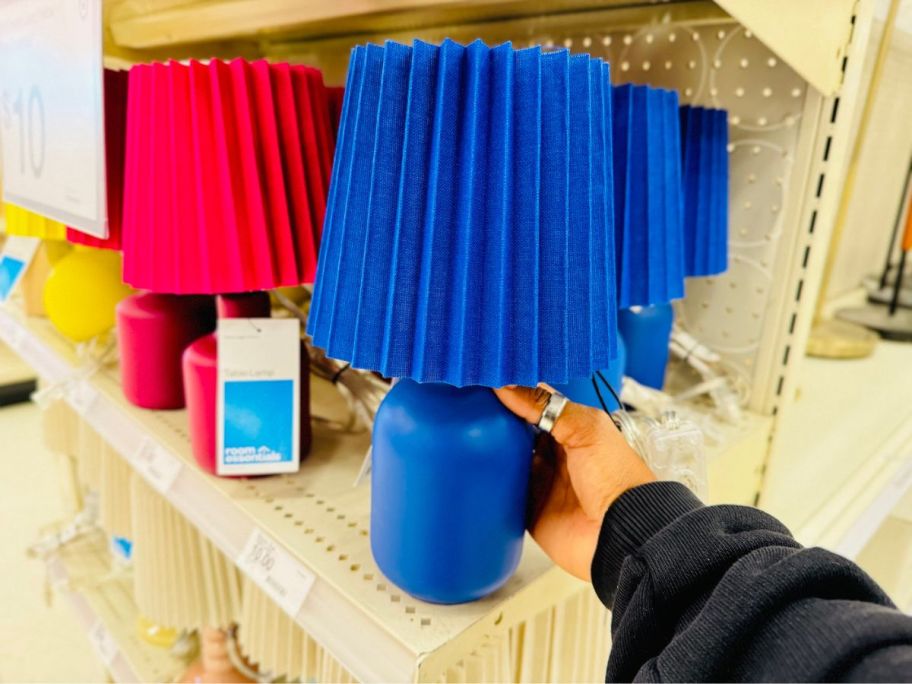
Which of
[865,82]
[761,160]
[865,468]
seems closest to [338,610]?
[761,160]

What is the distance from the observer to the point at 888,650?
0.32 metres

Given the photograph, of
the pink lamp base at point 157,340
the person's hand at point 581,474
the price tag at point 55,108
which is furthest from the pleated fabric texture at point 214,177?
the person's hand at point 581,474

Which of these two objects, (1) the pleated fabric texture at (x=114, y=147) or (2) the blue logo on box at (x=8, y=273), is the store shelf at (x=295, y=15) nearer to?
(1) the pleated fabric texture at (x=114, y=147)

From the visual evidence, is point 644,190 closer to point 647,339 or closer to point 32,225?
point 647,339

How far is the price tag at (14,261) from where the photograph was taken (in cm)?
123

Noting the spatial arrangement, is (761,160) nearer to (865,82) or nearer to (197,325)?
(865,82)

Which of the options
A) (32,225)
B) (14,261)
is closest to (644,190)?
(32,225)

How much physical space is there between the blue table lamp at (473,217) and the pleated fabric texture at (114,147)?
450mm

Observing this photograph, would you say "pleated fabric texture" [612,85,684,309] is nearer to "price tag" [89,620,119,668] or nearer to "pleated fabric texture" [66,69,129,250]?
"pleated fabric texture" [66,69,129,250]

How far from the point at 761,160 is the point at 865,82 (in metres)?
0.57

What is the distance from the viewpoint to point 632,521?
494 millimetres

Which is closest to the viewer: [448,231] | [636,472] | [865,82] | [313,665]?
[448,231]

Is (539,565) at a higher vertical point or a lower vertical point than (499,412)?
lower

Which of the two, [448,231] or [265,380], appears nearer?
[448,231]
